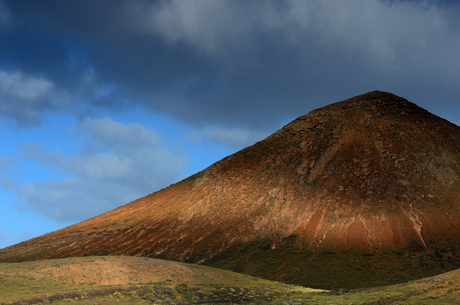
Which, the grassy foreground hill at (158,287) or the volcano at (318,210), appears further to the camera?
the volcano at (318,210)

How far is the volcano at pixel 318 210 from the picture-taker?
41969 millimetres

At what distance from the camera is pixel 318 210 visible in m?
51.4

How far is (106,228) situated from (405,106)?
52.1 metres

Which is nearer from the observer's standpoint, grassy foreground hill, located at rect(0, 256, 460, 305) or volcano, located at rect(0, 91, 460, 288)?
grassy foreground hill, located at rect(0, 256, 460, 305)

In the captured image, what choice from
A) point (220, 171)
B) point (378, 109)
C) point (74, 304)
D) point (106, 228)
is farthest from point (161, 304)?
point (378, 109)

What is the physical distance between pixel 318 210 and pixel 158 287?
3346 cm

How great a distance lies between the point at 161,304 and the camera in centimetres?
1877

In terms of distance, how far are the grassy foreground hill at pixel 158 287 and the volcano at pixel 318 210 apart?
13.5 meters

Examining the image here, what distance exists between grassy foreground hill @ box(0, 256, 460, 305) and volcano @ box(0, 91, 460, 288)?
1348cm

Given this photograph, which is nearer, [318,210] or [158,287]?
[158,287]

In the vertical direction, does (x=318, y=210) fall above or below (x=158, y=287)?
above

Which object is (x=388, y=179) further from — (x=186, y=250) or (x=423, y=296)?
(x=423, y=296)

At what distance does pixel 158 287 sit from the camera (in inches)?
850

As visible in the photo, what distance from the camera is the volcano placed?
138ft
